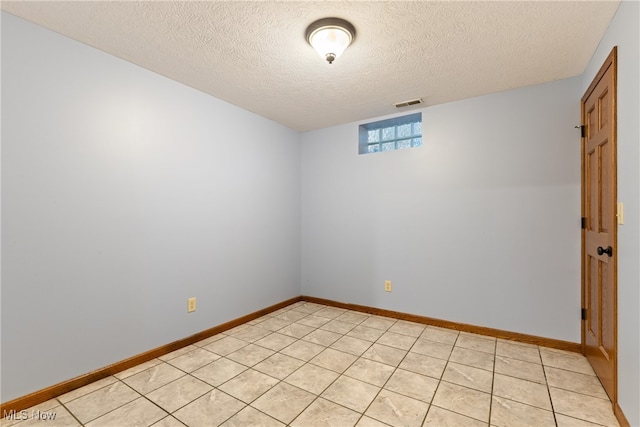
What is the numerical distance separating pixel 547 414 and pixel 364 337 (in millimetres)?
1390

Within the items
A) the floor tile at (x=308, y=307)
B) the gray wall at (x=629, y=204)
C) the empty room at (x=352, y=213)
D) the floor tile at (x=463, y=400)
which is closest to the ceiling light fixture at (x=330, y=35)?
the empty room at (x=352, y=213)

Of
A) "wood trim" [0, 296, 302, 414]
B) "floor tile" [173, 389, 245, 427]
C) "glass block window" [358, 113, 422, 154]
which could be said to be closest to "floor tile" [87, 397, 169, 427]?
"floor tile" [173, 389, 245, 427]

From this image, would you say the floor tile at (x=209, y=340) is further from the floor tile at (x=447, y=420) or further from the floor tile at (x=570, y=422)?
the floor tile at (x=570, y=422)

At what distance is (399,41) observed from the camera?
1.90 metres

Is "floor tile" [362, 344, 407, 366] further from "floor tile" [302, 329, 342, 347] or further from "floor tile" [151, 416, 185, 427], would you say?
"floor tile" [151, 416, 185, 427]

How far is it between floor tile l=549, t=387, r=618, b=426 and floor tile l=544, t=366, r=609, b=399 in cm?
6

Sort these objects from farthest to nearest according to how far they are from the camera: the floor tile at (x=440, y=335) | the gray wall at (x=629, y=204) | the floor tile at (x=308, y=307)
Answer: the floor tile at (x=308, y=307), the floor tile at (x=440, y=335), the gray wall at (x=629, y=204)

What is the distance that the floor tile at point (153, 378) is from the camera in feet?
6.17

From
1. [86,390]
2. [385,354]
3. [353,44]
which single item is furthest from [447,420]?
[353,44]

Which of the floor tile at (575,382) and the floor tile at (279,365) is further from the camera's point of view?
the floor tile at (279,365)

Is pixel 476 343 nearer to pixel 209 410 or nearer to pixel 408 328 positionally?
pixel 408 328

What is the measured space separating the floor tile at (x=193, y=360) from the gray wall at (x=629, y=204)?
2525 millimetres

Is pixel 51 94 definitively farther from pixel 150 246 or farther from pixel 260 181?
pixel 260 181

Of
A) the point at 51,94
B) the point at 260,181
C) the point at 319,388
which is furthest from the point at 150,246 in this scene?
the point at 319,388
